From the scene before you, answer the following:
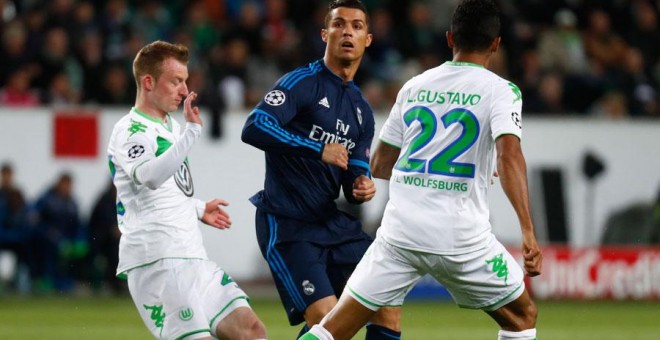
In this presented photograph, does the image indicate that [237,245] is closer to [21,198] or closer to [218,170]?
[218,170]

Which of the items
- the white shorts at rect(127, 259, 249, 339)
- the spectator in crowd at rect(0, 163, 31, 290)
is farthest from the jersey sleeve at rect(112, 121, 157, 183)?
the spectator in crowd at rect(0, 163, 31, 290)

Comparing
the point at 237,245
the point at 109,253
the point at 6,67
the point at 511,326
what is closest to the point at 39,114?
the point at 6,67

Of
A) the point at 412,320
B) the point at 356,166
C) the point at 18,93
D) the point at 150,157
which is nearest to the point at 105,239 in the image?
the point at 18,93

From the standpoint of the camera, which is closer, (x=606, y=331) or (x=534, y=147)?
(x=606, y=331)

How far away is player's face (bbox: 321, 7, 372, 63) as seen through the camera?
7898 millimetres

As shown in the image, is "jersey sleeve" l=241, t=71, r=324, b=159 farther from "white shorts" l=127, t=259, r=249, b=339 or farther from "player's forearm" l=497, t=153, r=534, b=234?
"player's forearm" l=497, t=153, r=534, b=234

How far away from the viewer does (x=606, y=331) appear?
43.1ft

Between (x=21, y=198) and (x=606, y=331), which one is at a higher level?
(x=21, y=198)

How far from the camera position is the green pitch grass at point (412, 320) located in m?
12.4

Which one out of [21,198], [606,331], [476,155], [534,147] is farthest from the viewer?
[534,147]

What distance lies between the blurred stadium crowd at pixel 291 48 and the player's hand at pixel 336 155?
10267 millimetres

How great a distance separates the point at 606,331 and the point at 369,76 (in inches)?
274

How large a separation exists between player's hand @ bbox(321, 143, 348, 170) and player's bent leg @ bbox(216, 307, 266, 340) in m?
0.95

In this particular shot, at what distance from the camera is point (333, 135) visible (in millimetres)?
7820
